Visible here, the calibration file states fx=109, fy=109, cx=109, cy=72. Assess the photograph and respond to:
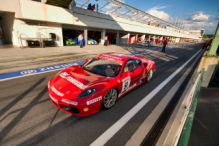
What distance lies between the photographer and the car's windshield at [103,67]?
327 centimetres

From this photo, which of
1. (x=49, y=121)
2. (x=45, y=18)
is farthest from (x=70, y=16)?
(x=49, y=121)

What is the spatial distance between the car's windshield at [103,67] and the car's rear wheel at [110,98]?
1.64ft

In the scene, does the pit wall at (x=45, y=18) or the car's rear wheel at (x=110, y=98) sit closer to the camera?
the car's rear wheel at (x=110, y=98)

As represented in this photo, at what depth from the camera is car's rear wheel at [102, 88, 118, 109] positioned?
2823 mm

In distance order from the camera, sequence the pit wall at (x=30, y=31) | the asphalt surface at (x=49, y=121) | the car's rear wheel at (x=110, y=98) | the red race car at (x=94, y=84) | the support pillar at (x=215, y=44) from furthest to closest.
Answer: the pit wall at (x=30, y=31), the support pillar at (x=215, y=44), the car's rear wheel at (x=110, y=98), the red race car at (x=94, y=84), the asphalt surface at (x=49, y=121)

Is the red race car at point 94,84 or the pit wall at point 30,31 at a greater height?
the pit wall at point 30,31

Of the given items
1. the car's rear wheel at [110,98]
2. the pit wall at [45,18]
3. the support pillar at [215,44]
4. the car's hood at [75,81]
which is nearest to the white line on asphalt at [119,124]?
the car's rear wheel at [110,98]

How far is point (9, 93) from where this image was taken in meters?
3.33

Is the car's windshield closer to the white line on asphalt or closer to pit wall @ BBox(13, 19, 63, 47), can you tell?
the white line on asphalt

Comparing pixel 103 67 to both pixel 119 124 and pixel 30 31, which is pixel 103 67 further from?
pixel 30 31

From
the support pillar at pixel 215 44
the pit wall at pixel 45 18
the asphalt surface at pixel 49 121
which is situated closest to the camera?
the asphalt surface at pixel 49 121

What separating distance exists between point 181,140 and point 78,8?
1790cm

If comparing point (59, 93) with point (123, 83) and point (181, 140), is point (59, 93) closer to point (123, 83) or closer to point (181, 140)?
point (123, 83)

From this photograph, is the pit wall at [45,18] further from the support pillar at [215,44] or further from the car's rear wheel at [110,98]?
the support pillar at [215,44]
